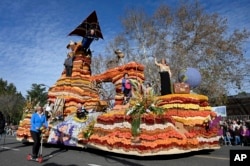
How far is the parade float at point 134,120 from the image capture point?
35.8 ft

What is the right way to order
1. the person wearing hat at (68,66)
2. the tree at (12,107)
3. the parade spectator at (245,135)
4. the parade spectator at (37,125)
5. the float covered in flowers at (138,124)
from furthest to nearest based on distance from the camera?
the tree at (12,107), the parade spectator at (245,135), the person wearing hat at (68,66), the parade spectator at (37,125), the float covered in flowers at (138,124)

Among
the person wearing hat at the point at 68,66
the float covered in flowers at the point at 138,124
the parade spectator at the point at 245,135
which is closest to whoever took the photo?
the float covered in flowers at the point at 138,124

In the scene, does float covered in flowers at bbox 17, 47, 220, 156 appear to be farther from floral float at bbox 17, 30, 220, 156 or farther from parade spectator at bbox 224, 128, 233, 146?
parade spectator at bbox 224, 128, 233, 146

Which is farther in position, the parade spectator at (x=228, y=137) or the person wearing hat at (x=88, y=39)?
the parade spectator at (x=228, y=137)

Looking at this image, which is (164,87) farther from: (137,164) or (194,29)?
(194,29)

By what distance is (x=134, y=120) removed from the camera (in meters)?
11.1

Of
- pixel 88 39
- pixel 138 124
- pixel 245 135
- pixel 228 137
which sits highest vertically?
pixel 88 39

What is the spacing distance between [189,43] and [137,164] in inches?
956

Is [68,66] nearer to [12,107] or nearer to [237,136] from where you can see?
[237,136]

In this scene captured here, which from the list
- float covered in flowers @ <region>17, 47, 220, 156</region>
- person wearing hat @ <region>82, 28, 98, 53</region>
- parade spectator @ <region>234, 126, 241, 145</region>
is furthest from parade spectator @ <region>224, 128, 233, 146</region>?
person wearing hat @ <region>82, 28, 98, 53</region>

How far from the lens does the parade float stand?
35.8 ft

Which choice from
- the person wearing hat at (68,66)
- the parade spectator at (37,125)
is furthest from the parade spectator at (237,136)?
the parade spectator at (37,125)

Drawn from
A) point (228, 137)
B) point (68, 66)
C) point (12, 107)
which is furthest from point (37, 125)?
point (12, 107)

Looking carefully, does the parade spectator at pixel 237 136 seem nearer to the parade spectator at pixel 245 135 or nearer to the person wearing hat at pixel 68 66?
the parade spectator at pixel 245 135
